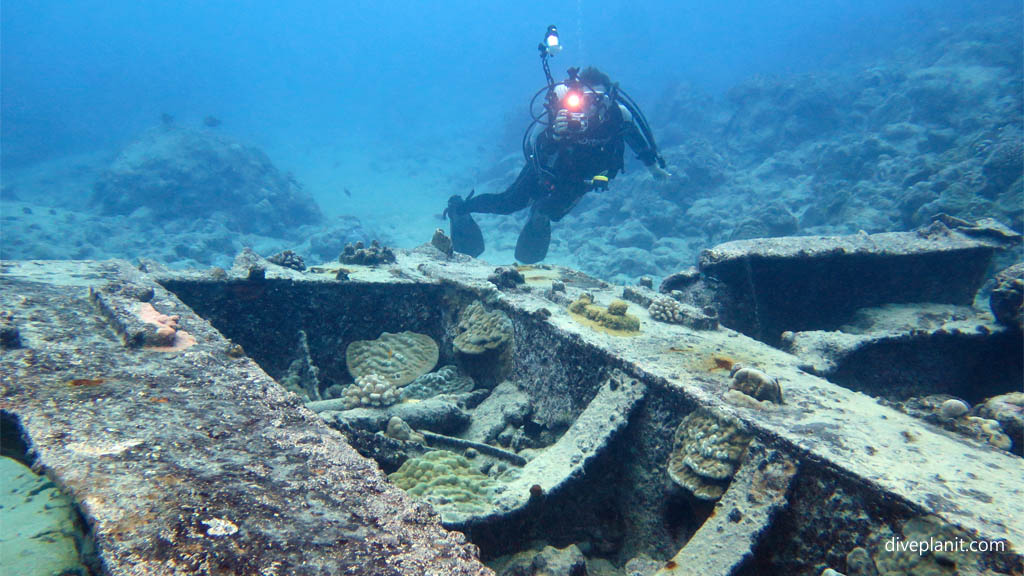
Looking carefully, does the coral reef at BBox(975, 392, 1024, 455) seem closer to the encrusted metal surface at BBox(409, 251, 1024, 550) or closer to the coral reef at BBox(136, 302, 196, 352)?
the encrusted metal surface at BBox(409, 251, 1024, 550)

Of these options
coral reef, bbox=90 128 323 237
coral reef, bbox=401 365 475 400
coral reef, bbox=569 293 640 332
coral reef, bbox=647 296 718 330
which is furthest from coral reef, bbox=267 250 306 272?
coral reef, bbox=90 128 323 237

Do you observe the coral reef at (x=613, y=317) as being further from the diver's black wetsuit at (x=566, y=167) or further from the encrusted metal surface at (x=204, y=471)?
the diver's black wetsuit at (x=566, y=167)

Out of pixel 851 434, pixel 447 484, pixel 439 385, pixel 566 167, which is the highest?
pixel 566 167

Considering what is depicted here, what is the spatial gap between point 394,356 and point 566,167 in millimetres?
5166

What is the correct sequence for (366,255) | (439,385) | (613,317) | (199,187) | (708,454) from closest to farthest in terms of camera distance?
(708,454), (613,317), (439,385), (366,255), (199,187)

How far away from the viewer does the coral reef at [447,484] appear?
2471 mm

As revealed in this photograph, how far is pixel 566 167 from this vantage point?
8.48m

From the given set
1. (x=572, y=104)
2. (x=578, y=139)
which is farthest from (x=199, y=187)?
(x=578, y=139)

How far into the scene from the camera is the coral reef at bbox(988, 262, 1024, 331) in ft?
13.6

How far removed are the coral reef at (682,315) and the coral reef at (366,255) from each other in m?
3.64

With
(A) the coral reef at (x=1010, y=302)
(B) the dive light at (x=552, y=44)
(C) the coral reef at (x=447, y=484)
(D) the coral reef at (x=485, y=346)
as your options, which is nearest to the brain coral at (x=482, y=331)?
(D) the coral reef at (x=485, y=346)

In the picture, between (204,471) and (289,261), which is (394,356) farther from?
(204,471)

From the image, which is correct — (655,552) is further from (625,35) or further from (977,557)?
(625,35)

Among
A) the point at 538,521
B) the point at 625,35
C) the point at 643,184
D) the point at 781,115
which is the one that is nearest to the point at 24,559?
the point at 538,521
